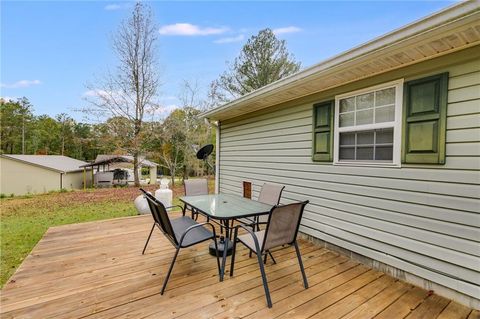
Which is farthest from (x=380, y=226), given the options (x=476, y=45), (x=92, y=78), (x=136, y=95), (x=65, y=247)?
(x=92, y=78)

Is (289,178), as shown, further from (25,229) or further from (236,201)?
(25,229)

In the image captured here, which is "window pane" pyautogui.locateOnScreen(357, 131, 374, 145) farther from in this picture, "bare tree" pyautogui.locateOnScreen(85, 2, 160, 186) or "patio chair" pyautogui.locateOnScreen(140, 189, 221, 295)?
"bare tree" pyautogui.locateOnScreen(85, 2, 160, 186)

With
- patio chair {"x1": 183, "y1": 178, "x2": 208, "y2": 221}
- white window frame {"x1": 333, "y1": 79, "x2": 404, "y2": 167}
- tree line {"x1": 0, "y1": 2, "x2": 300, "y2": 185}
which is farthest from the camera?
tree line {"x1": 0, "y1": 2, "x2": 300, "y2": 185}

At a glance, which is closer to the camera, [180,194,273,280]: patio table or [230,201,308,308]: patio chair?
[230,201,308,308]: patio chair

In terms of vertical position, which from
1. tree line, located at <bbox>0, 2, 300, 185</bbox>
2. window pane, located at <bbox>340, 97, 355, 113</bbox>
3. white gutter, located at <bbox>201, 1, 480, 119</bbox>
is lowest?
window pane, located at <bbox>340, 97, 355, 113</bbox>

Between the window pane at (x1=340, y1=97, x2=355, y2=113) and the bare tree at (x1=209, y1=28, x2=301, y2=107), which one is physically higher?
the bare tree at (x1=209, y1=28, x2=301, y2=107)

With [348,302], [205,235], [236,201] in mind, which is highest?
[236,201]

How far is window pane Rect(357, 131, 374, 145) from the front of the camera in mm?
2872

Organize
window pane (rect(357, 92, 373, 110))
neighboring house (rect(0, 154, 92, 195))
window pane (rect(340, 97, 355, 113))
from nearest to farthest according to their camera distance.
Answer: window pane (rect(357, 92, 373, 110)), window pane (rect(340, 97, 355, 113)), neighboring house (rect(0, 154, 92, 195))

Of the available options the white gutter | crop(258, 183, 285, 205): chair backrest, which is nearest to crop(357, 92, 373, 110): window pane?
the white gutter

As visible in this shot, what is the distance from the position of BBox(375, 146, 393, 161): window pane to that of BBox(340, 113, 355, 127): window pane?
0.51 meters

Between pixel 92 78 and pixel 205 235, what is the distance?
13543mm

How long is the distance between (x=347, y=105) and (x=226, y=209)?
84.2 inches

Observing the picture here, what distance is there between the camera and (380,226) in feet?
8.86
